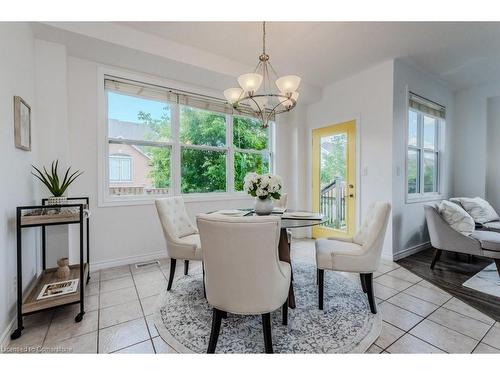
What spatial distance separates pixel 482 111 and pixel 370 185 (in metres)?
2.84

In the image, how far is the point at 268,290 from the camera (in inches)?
53.2

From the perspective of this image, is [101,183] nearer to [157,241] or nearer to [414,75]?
[157,241]

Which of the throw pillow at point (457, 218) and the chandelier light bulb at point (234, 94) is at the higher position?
the chandelier light bulb at point (234, 94)

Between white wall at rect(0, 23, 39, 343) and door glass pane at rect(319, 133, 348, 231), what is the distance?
394 cm

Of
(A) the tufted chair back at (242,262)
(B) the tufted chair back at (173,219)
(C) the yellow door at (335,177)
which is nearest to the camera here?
(A) the tufted chair back at (242,262)

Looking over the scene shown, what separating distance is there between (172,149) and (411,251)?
391cm

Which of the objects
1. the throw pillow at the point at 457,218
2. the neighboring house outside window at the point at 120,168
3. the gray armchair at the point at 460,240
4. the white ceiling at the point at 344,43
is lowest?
the gray armchair at the point at 460,240

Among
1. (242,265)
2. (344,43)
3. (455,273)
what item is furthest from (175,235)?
(455,273)

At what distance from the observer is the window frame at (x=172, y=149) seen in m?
2.92

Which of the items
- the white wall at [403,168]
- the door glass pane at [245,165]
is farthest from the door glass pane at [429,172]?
the door glass pane at [245,165]

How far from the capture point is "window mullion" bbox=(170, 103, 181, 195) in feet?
11.4

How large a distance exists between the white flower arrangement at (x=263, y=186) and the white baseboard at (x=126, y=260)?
1.92m

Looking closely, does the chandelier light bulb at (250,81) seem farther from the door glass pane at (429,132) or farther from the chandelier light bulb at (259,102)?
the door glass pane at (429,132)
